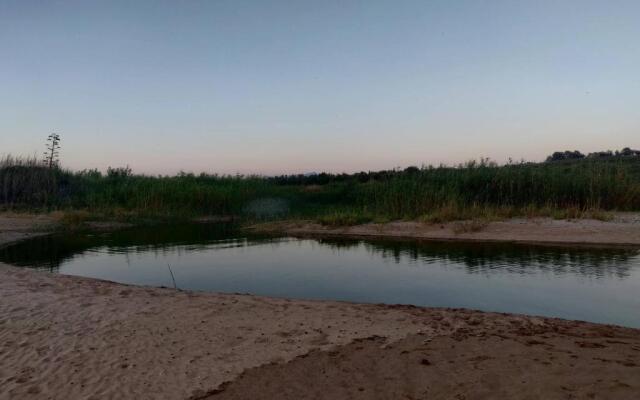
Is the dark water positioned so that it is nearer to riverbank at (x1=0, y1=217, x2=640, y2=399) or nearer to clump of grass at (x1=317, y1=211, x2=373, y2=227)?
riverbank at (x1=0, y1=217, x2=640, y2=399)

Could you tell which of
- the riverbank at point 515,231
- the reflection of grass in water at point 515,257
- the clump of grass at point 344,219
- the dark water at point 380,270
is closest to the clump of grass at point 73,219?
the dark water at point 380,270

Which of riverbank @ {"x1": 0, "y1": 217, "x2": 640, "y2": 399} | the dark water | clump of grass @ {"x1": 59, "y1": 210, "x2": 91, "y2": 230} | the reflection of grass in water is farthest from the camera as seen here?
clump of grass @ {"x1": 59, "y1": 210, "x2": 91, "y2": 230}

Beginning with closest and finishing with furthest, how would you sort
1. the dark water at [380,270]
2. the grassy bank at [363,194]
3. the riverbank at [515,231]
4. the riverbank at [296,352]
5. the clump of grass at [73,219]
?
the riverbank at [296,352] → the dark water at [380,270] → the riverbank at [515,231] → the grassy bank at [363,194] → the clump of grass at [73,219]

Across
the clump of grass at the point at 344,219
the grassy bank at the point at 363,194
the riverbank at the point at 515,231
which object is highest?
the grassy bank at the point at 363,194

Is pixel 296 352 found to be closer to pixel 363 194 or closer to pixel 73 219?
pixel 73 219

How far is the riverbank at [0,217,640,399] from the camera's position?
4.29m

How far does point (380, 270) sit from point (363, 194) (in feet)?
50.5

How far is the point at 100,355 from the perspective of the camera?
5250mm

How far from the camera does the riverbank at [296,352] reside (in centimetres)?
429

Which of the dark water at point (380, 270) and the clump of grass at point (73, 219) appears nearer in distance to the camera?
the dark water at point (380, 270)

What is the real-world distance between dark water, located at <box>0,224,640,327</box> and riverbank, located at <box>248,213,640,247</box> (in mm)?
1238

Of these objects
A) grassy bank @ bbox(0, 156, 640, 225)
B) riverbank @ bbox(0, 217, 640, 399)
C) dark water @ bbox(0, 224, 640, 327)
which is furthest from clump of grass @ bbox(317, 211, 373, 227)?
riverbank @ bbox(0, 217, 640, 399)

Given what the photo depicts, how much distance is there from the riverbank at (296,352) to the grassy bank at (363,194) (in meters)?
11.7

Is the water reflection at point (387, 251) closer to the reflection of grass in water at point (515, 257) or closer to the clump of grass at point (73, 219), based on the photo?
the reflection of grass in water at point (515, 257)
